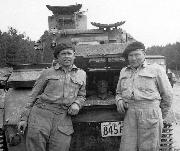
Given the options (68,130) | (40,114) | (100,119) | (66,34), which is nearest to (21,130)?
(40,114)

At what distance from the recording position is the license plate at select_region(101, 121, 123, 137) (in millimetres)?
4379

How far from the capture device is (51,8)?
41.3 feet

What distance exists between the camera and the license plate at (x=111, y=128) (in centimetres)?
438

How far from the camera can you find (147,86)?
408 cm

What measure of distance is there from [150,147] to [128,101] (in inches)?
23.0

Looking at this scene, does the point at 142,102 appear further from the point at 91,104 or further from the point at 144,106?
the point at 91,104

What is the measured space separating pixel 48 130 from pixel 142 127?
1082 millimetres

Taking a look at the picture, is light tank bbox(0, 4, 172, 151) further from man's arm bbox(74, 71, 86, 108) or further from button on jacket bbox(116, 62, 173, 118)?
button on jacket bbox(116, 62, 173, 118)

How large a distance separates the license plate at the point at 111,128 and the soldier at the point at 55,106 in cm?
46

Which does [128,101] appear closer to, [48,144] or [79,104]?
[79,104]

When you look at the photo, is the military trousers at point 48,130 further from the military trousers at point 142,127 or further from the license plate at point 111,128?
the military trousers at point 142,127

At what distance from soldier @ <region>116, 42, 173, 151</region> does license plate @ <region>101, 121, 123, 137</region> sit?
283 mm

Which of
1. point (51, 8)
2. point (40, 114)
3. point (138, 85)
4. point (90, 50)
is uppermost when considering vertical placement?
point (51, 8)

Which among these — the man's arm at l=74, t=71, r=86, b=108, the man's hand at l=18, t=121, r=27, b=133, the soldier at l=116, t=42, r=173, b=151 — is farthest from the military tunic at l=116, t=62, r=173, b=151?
the man's hand at l=18, t=121, r=27, b=133
